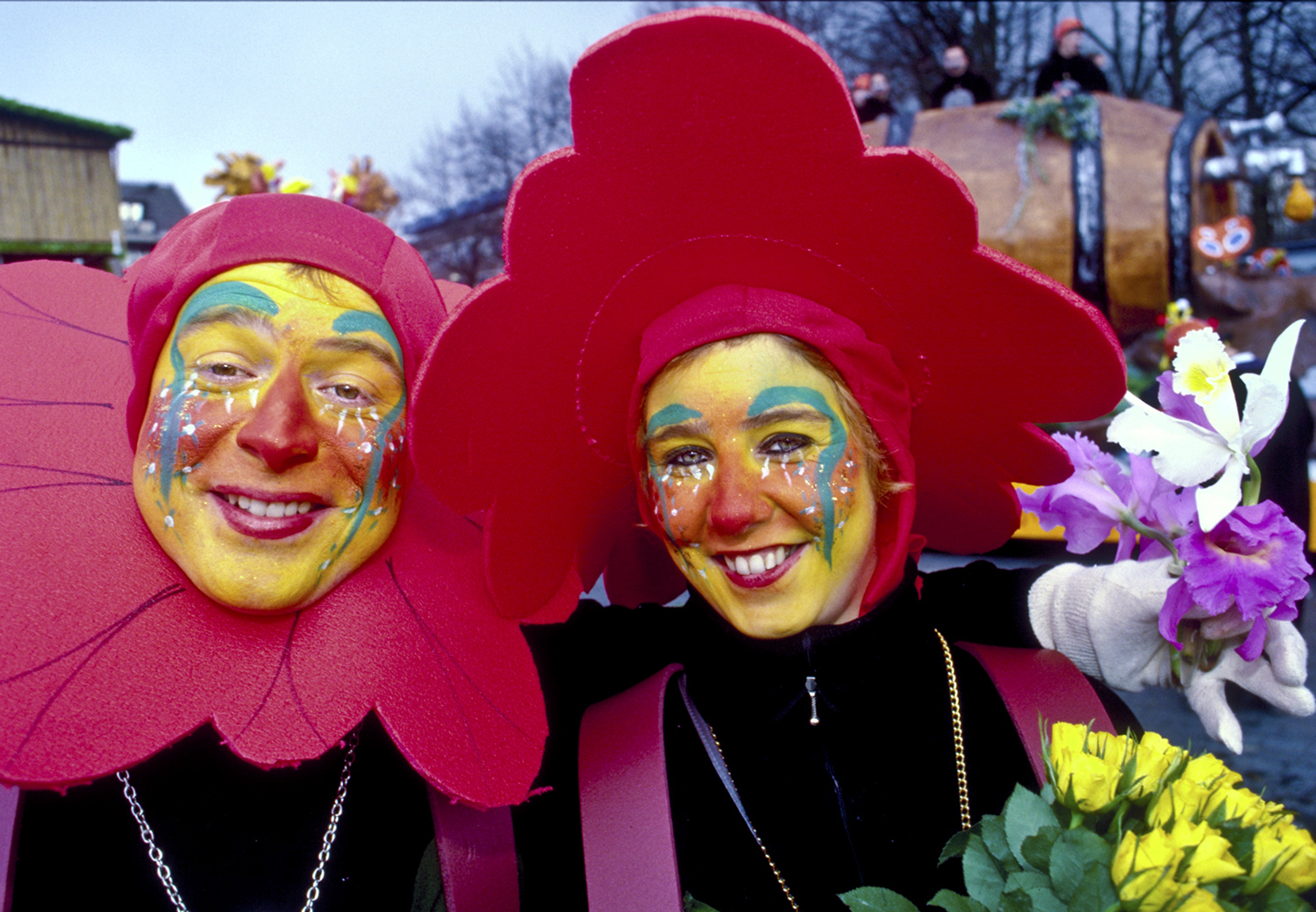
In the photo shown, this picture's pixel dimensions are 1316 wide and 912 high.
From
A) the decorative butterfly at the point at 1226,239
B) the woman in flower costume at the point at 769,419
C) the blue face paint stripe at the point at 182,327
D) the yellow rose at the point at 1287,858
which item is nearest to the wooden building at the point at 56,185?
the blue face paint stripe at the point at 182,327

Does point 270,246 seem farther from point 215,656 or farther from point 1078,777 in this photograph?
point 1078,777

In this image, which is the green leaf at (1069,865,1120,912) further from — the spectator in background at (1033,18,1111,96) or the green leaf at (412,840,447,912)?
the spectator in background at (1033,18,1111,96)

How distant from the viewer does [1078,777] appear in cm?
117

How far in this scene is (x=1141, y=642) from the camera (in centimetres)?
157

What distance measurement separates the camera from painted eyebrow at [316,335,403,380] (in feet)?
4.94

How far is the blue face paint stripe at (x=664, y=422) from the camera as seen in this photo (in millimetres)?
Answer: 1507

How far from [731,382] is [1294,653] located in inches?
36.2

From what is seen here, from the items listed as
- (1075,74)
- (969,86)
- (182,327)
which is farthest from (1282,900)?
(969,86)

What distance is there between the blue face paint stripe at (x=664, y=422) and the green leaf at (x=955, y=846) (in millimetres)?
620

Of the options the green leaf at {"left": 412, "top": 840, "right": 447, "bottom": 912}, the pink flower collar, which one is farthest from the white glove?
A: the green leaf at {"left": 412, "top": 840, "right": 447, "bottom": 912}

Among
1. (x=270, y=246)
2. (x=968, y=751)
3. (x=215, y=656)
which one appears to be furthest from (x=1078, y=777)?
(x=270, y=246)

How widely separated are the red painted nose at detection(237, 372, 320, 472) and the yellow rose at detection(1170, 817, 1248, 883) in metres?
1.27

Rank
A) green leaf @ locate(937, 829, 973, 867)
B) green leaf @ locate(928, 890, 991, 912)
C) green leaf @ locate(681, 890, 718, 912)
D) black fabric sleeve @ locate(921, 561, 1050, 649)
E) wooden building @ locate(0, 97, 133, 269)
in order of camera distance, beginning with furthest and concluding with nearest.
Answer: wooden building @ locate(0, 97, 133, 269) → black fabric sleeve @ locate(921, 561, 1050, 649) → green leaf @ locate(681, 890, 718, 912) → green leaf @ locate(937, 829, 973, 867) → green leaf @ locate(928, 890, 991, 912)

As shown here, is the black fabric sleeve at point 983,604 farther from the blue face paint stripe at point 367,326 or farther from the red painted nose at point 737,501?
the blue face paint stripe at point 367,326
